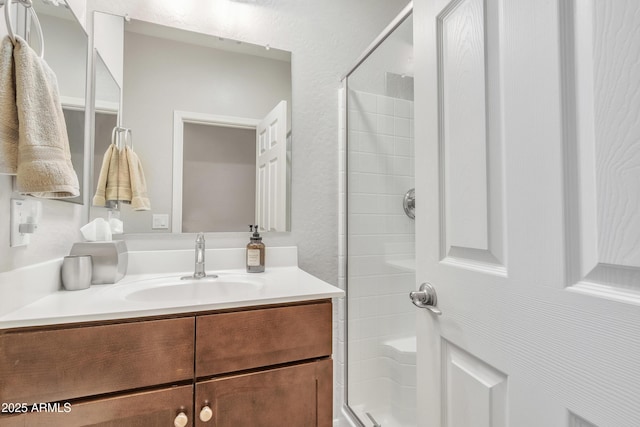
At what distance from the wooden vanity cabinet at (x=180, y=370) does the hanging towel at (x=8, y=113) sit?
378mm

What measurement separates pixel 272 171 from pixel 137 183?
1.87 feet

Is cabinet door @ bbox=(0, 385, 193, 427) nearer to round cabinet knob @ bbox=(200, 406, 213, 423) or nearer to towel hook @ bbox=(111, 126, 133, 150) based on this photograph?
round cabinet knob @ bbox=(200, 406, 213, 423)

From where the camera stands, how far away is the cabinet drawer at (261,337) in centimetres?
82

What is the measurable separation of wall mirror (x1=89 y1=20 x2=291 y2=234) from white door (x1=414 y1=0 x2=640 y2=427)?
34.0 inches

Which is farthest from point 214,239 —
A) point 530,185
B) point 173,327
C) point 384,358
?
point 530,185

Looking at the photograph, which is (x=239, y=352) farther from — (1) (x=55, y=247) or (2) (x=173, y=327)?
(1) (x=55, y=247)

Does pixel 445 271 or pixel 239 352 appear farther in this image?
pixel 239 352

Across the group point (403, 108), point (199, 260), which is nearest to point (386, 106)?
point (403, 108)

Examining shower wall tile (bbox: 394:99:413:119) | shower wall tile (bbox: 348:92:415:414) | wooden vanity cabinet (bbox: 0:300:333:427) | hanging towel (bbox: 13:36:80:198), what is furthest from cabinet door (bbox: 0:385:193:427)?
shower wall tile (bbox: 394:99:413:119)

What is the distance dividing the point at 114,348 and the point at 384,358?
119 cm

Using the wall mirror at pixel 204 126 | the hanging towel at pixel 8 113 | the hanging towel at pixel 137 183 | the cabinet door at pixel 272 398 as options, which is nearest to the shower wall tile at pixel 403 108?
the wall mirror at pixel 204 126

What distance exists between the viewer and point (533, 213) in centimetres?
50

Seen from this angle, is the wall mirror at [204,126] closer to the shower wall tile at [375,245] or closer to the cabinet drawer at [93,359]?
the shower wall tile at [375,245]

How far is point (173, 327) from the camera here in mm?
792
